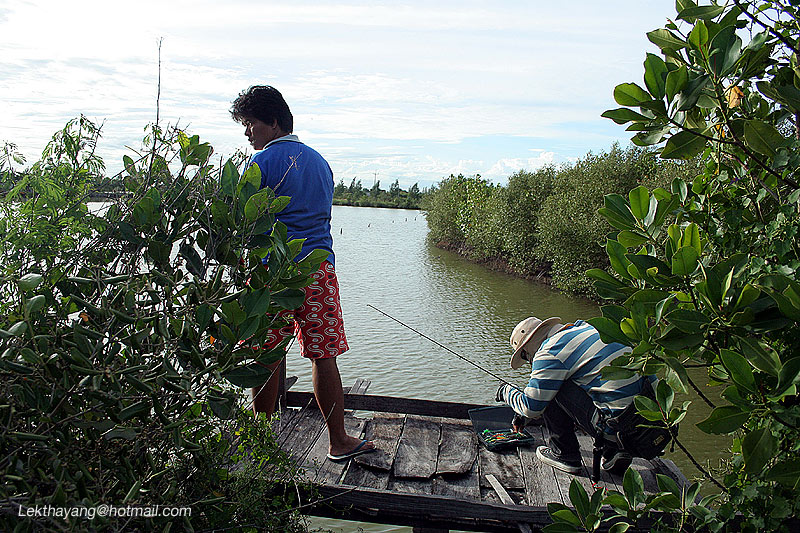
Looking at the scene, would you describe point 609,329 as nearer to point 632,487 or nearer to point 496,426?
point 632,487

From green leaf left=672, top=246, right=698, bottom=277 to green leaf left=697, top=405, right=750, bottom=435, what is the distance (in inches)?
10.7

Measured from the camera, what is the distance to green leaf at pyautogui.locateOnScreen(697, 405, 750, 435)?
3.90 feet

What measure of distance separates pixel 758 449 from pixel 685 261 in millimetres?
379

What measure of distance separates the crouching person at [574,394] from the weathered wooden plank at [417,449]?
1.87ft

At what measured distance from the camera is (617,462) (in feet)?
10.8

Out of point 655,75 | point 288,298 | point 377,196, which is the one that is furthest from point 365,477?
point 377,196

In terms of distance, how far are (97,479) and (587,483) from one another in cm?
258

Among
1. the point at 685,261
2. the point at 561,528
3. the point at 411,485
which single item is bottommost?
the point at 411,485

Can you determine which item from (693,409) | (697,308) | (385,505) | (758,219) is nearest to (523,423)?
(385,505)

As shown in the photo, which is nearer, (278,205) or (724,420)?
(724,420)

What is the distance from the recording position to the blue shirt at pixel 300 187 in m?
3.33

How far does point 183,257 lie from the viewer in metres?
1.89

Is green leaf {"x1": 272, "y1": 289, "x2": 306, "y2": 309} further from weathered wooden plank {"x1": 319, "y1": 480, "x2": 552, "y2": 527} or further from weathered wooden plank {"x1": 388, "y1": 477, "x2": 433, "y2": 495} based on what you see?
weathered wooden plank {"x1": 388, "y1": 477, "x2": 433, "y2": 495}

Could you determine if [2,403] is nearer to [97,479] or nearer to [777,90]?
[97,479]
